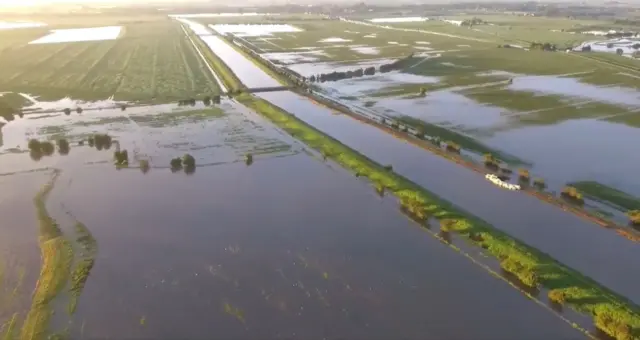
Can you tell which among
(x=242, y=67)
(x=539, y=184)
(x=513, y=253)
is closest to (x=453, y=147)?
(x=539, y=184)

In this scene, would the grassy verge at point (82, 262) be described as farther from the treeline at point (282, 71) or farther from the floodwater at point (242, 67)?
the treeline at point (282, 71)

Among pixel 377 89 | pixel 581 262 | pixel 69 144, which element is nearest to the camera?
pixel 581 262

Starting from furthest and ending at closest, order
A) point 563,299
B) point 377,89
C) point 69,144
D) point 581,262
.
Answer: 1. point 377,89
2. point 69,144
3. point 581,262
4. point 563,299

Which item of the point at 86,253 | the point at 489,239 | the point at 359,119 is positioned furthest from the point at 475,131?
the point at 86,253

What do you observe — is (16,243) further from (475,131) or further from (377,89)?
(377,89)

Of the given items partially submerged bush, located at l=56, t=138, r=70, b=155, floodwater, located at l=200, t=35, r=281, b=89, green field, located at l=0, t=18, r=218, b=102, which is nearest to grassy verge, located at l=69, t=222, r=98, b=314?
partially submerged bush, located at l=56, t=138, r=70, b=155

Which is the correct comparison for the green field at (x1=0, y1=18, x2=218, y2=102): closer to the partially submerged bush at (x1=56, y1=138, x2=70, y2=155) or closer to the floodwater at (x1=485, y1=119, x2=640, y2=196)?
the partially submerged bush at (x1=56, y1=138, x2=70, y2=155)
